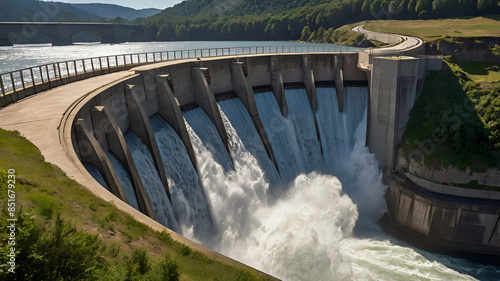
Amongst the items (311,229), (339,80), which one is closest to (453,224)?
(311,229)

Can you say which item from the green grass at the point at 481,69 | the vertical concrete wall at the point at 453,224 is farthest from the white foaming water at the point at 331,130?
the green grass at the point at 481,69

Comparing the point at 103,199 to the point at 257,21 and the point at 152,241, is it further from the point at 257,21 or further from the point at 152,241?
the point at 257,21

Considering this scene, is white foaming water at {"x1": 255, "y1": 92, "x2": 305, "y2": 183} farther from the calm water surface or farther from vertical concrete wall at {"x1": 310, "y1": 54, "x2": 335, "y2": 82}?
the calm water surface

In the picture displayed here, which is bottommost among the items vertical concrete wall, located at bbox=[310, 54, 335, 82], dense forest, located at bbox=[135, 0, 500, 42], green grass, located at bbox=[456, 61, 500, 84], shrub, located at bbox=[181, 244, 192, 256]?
shrub, located at bbox=[181, 244, 192, 256]

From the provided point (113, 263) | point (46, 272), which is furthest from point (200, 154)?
point (46, 272)

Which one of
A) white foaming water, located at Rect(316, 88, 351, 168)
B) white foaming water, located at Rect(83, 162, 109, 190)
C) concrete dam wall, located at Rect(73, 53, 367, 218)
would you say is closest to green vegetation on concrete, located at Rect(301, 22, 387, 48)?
concrete dam wall, located at Rect(73, 53, 367, 218)

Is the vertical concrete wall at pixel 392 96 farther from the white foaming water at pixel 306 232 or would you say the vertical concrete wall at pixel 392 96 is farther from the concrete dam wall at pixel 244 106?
the white foaming water at pixel 306 232
